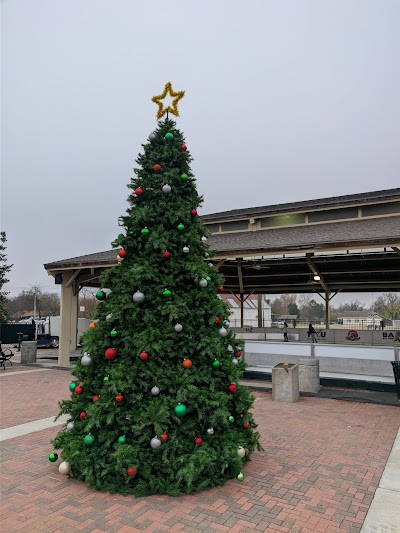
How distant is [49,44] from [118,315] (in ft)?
62.7

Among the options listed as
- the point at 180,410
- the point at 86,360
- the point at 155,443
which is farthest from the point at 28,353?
the point at 180,410

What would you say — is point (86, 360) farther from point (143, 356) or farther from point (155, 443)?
point (155, 443)

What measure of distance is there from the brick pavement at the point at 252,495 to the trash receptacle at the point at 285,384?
78.1 inches

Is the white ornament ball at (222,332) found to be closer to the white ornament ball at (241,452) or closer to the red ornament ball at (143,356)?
the red ornament ball at (143,356)

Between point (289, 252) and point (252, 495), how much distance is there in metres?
Result: 7.53

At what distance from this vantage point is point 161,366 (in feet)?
14.5

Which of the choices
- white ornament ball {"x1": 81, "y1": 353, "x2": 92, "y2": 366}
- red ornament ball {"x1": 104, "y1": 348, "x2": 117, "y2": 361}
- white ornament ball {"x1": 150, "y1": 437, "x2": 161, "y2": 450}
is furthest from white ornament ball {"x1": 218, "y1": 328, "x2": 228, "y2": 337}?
white ornament ball {"x1": 81, "y1": 353, "x2": 92, "y2": 366}

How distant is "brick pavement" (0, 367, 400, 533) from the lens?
3.53 meters

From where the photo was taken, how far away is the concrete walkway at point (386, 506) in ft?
11.5

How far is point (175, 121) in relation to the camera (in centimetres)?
537

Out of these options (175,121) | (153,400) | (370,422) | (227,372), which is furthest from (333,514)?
(175,121)

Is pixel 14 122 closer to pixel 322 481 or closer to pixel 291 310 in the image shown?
pixel 322 481

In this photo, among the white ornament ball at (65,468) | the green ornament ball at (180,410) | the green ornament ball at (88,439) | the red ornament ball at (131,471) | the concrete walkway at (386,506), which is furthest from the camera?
the white ornament ball at (65,468)

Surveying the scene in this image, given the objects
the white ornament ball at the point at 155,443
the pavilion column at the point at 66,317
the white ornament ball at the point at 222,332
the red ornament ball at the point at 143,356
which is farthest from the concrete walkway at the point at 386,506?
the pavilion column at the point at 66,317
